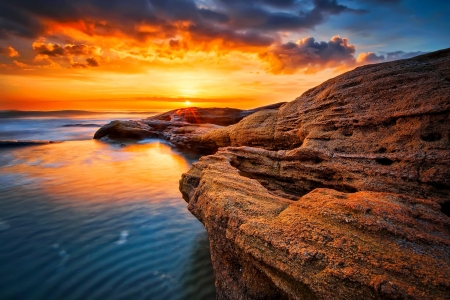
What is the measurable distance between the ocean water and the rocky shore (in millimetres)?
1252

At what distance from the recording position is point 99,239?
5832 millimetres

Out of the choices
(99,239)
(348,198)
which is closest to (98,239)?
(99,239)

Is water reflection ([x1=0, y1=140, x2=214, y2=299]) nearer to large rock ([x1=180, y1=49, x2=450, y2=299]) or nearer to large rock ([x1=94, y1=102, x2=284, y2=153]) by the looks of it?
large rock ([x1=180, y1=49, x2=450, y2=299])

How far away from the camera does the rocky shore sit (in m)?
2.31

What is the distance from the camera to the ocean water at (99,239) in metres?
4.36

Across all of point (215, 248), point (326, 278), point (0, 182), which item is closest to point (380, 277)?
point (326, 278)

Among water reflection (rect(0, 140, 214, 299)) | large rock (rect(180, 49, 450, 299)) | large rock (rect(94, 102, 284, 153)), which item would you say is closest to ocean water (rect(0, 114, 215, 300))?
water reflection (rect(0, 140, 214, 299))

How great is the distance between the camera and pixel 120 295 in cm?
416

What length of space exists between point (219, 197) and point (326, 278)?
6.75 feet

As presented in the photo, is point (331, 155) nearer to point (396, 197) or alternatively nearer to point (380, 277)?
point (396, 197)

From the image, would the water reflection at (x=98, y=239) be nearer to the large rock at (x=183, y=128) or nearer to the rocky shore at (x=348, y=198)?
the rocky shore at (x=348, y=198)

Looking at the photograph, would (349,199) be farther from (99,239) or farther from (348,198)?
(99,239)

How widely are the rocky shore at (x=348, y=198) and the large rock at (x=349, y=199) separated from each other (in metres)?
0.01

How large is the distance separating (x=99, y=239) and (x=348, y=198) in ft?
18.5
